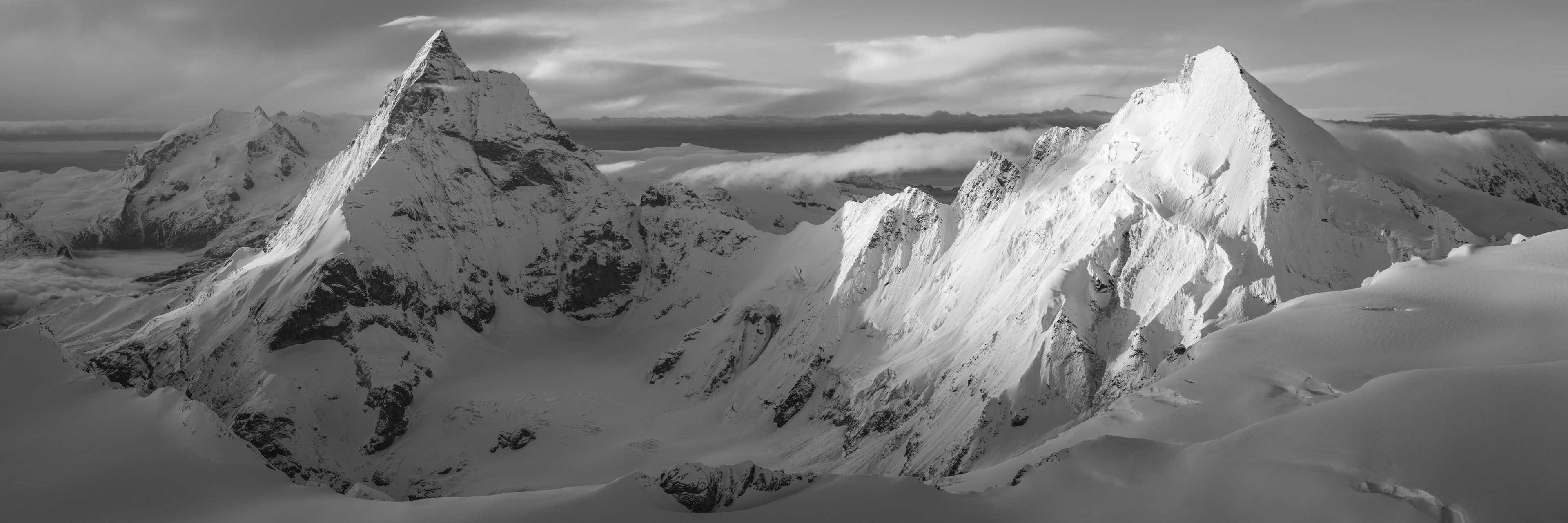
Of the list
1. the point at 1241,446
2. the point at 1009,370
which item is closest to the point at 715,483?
the point at 1241,446

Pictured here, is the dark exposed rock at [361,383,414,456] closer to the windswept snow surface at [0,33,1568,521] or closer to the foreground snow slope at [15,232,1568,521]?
the windswept snow surface at [0,33,1568,521]

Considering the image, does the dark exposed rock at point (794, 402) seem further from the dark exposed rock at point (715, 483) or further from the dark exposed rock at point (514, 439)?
the dark exposed rock at point (715, 483)

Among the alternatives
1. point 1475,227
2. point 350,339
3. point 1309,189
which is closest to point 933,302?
point 1309,189

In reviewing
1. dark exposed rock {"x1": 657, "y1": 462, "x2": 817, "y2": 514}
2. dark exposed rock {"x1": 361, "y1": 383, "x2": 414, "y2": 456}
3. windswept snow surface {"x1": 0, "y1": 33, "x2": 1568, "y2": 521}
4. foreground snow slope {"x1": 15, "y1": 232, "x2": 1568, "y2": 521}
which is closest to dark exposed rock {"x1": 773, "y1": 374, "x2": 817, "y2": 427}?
windswept snow surface {"x1": 0, "y1": 33, "x2": 1568, "y2": 521}

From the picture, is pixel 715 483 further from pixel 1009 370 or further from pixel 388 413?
pixel 388 413

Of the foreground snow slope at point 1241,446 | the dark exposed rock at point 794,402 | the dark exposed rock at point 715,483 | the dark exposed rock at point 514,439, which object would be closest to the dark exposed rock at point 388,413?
the dark exposed rock at point 514,439

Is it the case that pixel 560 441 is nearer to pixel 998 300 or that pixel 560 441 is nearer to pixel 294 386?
pixel 294 386
